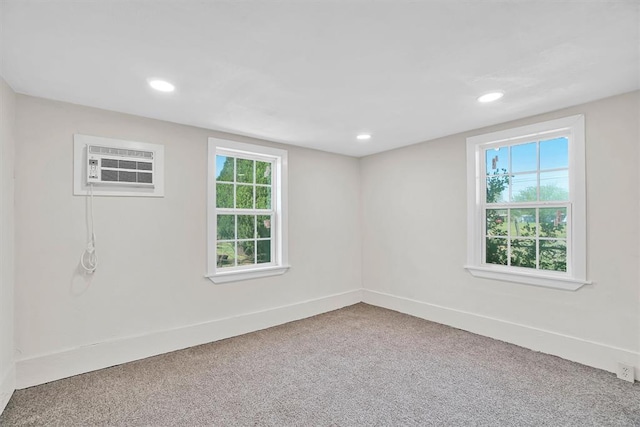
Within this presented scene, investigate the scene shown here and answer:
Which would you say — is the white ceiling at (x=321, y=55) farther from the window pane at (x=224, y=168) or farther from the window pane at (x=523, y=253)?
the window pane at (x=523, y=253)

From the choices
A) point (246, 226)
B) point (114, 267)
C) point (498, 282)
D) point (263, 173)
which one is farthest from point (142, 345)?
point (498, 282)

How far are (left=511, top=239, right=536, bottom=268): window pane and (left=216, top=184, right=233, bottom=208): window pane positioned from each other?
3176mm

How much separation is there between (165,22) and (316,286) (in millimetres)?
3505

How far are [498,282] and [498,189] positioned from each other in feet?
3.33

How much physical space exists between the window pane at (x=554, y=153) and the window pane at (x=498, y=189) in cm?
38

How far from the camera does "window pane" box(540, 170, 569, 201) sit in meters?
2.96

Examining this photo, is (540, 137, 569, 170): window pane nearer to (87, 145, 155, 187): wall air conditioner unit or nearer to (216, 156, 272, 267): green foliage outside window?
(216, 156, 272, 267): green foliage outside window

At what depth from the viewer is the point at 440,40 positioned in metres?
1.78

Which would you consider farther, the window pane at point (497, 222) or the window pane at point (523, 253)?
the window pane at point (497, 222)

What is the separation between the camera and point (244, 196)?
3.83 meters

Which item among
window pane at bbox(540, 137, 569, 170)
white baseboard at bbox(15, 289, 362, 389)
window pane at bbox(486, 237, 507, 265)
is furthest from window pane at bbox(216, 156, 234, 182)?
window pane at bbox(540, 137, 569, 170)

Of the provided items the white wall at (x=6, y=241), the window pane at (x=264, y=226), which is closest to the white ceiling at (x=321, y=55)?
the white wall at (x=6, y=241)

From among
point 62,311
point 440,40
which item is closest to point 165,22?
point 440,40

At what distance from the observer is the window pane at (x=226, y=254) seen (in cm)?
358
